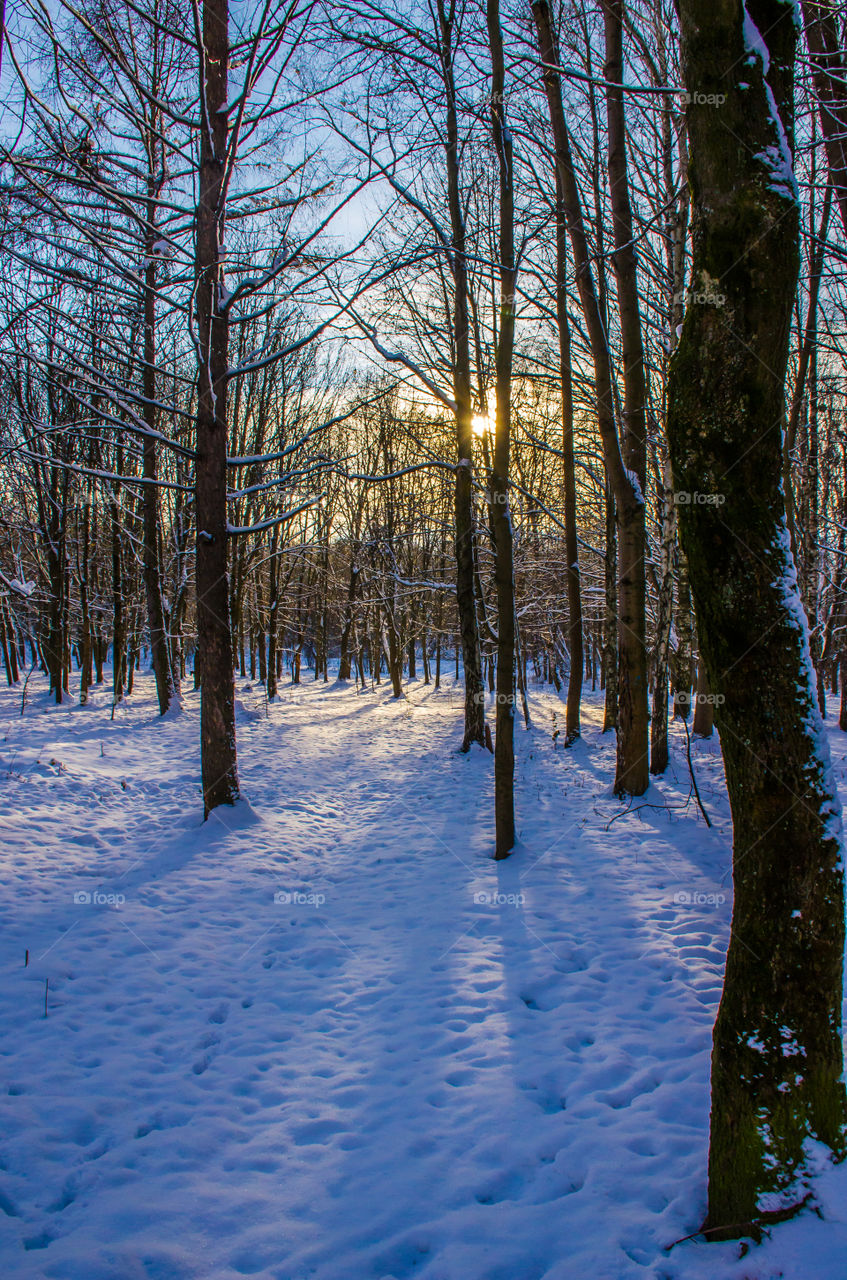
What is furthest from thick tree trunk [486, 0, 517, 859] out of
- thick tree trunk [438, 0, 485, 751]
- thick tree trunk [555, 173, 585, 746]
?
thick tree trunk [555, 173, 585, 746]

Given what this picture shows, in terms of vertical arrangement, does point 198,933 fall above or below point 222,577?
below

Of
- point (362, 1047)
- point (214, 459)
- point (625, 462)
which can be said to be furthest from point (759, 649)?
point (214, 459)

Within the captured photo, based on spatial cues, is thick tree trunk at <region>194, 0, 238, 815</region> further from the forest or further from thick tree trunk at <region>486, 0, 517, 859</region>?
thick tree trunk at <region>486, 0, 517, 859</region>

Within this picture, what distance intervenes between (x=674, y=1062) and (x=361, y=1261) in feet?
6.18

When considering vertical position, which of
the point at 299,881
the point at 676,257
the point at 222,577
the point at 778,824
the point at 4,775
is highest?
the point at 676,257

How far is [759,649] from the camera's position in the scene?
6.65 ft

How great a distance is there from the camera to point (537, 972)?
13.5 ft

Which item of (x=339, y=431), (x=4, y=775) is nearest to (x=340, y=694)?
(x=339, y=431)

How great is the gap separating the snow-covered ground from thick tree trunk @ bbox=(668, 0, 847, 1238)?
30 cm

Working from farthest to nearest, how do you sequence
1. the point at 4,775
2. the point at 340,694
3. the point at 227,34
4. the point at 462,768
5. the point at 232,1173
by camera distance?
1. the point at 340,694
2. the point at 462,768
3. the point at 4,775
4. the point at 227,34
5. the point at 232,1173

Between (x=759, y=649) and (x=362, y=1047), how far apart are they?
3.27 meters

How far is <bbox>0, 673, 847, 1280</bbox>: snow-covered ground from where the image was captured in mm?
2283

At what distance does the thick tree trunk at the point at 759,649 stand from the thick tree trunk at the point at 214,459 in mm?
6042

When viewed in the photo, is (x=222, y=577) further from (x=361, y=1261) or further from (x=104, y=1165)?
(x=361, y=1261)
